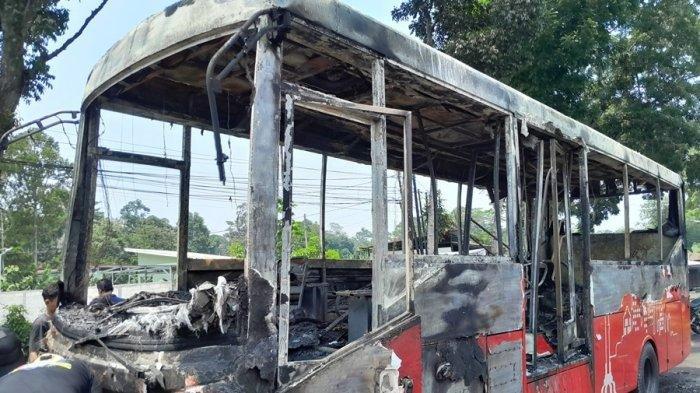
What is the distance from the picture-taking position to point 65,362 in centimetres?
253

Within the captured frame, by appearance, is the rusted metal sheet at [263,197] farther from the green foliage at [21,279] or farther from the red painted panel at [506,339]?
the green foliage at [21,279]

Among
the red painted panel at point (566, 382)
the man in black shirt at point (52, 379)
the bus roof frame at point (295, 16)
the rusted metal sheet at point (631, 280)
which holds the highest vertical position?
the bus roof frame at point (295, 16)

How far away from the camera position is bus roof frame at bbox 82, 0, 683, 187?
2693 mm

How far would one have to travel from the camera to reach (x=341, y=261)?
20.2ft

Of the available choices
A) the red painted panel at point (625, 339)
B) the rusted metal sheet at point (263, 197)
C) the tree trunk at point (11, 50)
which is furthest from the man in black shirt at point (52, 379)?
the tree trunk at point (11, 50)

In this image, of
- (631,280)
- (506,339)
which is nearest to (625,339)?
(631,280)

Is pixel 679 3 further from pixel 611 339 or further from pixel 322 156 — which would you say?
pixel 322 156

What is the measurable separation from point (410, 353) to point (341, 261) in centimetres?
324

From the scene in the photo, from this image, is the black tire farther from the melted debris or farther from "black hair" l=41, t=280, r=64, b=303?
"black hair" l=41, t=280, r=64, b=303

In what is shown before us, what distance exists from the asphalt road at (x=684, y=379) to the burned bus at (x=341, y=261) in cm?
241

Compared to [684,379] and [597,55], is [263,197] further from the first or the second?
[597,55]

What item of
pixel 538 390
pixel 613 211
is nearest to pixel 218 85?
pixel 538 390

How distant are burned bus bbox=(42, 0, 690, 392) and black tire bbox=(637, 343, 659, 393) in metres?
0.10

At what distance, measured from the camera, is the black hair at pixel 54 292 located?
372 centimetres
